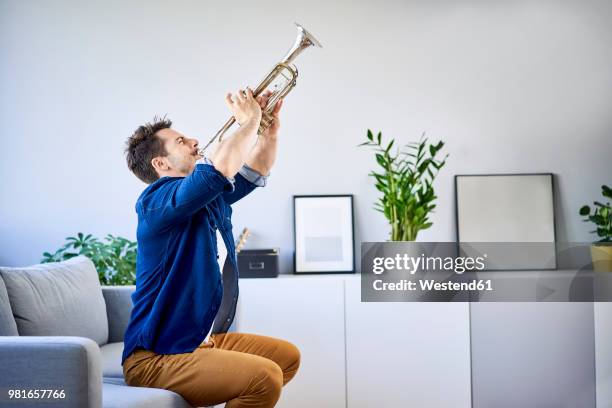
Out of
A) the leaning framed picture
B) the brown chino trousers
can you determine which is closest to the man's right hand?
the brown chino trousers

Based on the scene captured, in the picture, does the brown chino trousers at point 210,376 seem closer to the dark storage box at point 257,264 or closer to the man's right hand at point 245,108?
the man's right hand at point 245,108

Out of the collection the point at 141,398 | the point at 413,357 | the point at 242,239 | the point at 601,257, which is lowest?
the point at 413,357

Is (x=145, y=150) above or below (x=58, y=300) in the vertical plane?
above

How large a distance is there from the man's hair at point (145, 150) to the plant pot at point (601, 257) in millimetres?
2393

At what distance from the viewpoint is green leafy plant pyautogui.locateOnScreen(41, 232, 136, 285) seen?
146 inches

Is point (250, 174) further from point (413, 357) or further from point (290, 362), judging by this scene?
point (413, 357)

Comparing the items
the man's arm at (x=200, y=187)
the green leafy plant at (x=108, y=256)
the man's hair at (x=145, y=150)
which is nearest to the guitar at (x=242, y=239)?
the green leafy plant at (x=108, y=256)

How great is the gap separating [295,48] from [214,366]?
4.00ft

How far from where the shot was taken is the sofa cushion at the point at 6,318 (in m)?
2.21

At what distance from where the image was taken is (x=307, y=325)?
11.7ft

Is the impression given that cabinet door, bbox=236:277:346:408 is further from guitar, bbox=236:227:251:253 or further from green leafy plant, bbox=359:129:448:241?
green leafy plant, bbox=359:129:448:241

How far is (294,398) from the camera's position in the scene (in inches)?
139

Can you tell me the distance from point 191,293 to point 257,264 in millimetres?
1640

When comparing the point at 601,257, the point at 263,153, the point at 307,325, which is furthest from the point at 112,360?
the point at 601,257
